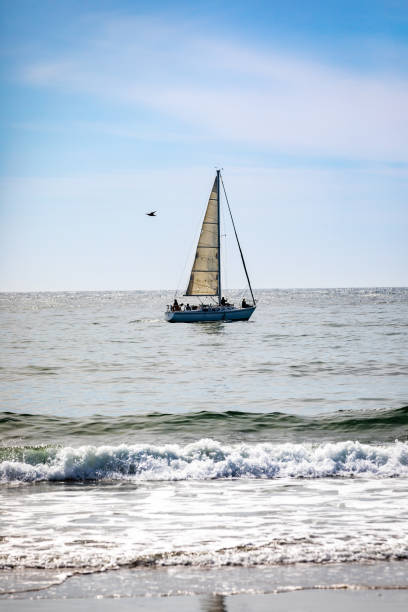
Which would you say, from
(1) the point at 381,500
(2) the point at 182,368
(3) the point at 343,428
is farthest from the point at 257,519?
(2) the point at 182,368

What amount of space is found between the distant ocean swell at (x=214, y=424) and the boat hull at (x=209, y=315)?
5519 centimetres

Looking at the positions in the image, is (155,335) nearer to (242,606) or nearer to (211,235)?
(211,235)

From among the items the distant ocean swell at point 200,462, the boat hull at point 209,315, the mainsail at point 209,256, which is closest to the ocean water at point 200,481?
the distant ocean swell at point 200,462

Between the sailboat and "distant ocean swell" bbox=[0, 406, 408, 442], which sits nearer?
"distant ocean swell" bbox=[0, 406, 408, 442]

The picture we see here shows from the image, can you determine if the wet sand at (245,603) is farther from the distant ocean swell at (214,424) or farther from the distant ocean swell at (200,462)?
the distant ocean swell at (214,424)

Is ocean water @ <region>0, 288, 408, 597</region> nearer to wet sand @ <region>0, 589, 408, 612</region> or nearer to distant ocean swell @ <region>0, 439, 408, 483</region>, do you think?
distant ocean swell @ <region>0, 439, 408, 483</region>

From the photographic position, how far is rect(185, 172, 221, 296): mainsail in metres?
79.2

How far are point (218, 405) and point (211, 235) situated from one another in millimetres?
52708

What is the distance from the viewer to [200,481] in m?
16.1

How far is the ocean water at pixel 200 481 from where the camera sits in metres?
9.52

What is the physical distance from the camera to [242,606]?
26.6ft

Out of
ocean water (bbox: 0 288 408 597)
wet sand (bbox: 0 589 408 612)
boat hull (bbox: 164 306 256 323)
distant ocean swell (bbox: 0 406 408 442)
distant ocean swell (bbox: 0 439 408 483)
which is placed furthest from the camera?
boat hull (bbox: 164 306 256 323)

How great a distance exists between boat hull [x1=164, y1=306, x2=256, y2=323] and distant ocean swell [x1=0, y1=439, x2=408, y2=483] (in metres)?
62.0

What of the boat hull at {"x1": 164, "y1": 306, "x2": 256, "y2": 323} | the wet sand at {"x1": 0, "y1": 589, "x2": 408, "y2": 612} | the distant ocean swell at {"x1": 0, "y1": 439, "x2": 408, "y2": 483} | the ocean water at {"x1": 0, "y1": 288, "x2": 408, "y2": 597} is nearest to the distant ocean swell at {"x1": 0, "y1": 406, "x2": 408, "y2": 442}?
the ocean water at {"x1": 0, "y1": 288, "x2": 408, "y2": 597}
